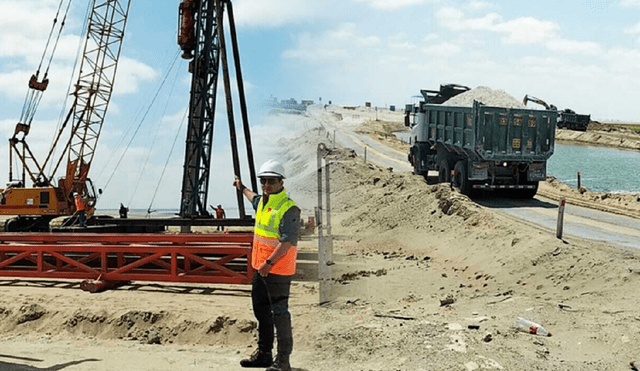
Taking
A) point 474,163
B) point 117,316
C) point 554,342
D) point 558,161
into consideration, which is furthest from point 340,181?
point 558,161

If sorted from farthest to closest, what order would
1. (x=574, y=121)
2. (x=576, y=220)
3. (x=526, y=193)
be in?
1. (x=574, y=121)
2. (x=526, y=193)
3. (x=576, y=220)

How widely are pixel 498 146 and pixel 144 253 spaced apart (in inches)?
436

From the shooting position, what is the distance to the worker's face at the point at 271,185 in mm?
6008

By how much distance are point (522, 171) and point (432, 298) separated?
10.0 meters

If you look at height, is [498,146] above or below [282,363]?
above

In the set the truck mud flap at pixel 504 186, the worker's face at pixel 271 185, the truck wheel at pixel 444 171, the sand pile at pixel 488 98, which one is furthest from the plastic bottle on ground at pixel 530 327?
the truck wheel at pixel 444 171

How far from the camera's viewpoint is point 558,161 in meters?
52.1

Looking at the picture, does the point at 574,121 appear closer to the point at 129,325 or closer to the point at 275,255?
the point at 129,325

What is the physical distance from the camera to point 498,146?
700 inches

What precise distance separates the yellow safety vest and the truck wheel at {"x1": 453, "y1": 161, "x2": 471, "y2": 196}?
13.5 m

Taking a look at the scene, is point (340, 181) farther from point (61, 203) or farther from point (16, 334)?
point (16, 334)

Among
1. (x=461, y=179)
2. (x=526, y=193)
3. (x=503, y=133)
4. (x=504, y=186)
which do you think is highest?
(x=503, y=133)

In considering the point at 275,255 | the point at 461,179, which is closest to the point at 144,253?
the point at 275,255

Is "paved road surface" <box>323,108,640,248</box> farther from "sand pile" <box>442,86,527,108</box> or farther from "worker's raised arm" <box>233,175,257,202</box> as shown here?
"worker's raised arm" <box>233,175,257,202</box>
